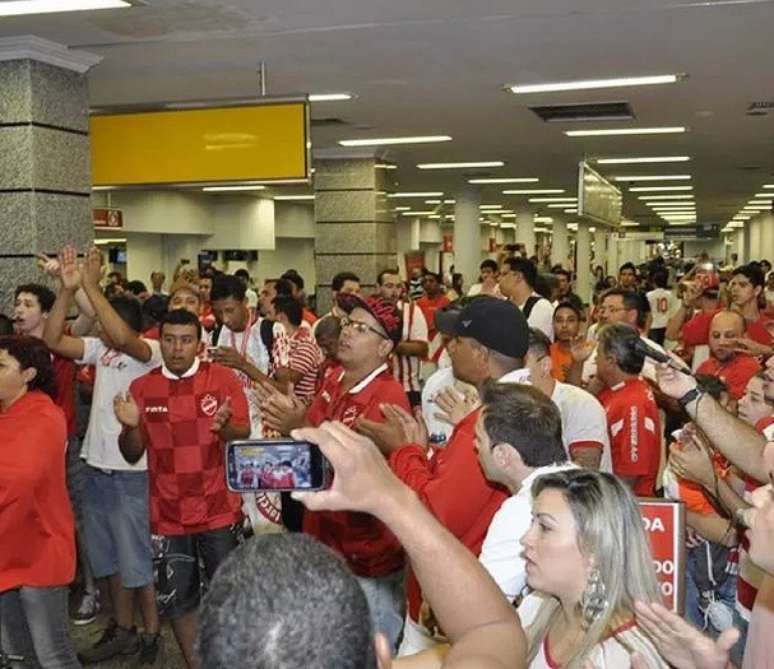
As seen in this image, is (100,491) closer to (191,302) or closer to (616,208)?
(191,302)

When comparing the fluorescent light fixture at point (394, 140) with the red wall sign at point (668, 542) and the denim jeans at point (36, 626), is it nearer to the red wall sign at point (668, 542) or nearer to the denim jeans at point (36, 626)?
the denim jeans at point (36, 626)

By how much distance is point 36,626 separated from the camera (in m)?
3.71

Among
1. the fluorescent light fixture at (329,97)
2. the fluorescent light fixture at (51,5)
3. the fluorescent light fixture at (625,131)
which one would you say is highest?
the fluorescent light fixture at (625,131)

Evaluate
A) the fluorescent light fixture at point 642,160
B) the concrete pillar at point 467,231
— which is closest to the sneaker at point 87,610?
the fluorescent light fixture at point 642,160

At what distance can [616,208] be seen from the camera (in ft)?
46.3

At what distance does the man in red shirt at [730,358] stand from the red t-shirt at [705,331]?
119 centimetres

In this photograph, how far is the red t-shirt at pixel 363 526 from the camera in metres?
3.61

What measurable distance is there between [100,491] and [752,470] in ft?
11.1

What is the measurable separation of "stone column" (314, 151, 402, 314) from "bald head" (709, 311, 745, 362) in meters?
5.89

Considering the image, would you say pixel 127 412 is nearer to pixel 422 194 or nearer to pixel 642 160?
pixel 642 160

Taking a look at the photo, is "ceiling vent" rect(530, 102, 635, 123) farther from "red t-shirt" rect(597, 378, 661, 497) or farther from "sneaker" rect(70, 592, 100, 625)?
"sneaker" rect(70, 592, 100, 625)

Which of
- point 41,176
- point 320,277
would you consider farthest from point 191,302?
point 320,277

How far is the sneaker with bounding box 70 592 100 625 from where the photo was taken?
17.6 feet

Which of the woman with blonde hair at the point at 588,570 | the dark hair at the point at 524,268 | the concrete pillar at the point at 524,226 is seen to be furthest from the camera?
the concrete pillar at the point at 524,226
